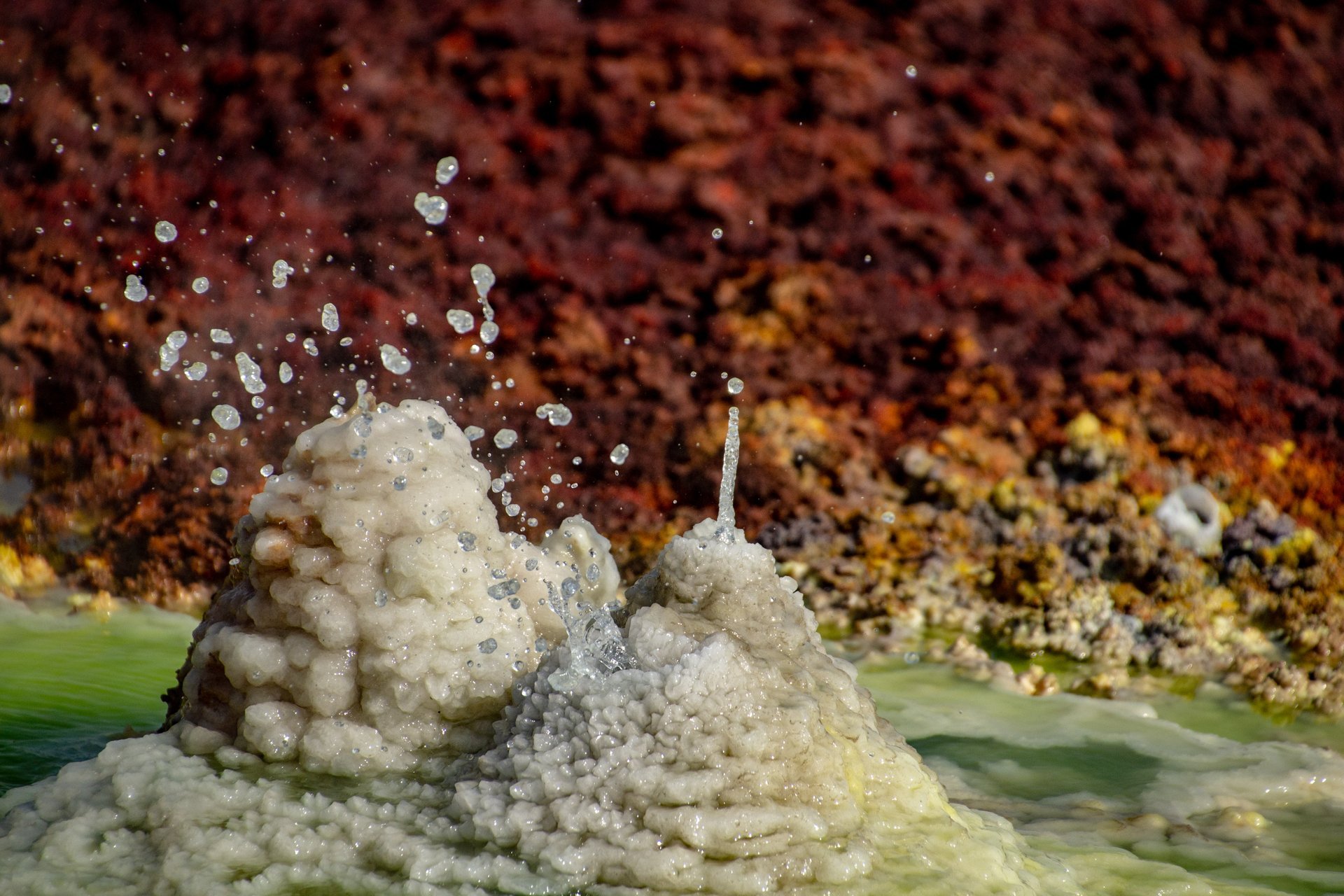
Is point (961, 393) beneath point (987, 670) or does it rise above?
above

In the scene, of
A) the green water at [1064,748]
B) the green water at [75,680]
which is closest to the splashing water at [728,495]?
the green water at [1064,748]

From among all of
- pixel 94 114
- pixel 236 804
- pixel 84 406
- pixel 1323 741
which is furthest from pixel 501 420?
pixel 1323 741

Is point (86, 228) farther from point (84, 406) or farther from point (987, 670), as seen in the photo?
point (987, 670)

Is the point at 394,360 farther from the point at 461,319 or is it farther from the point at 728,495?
the point at 728,495

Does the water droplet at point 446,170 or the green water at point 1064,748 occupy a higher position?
the water droplet at point 446,170

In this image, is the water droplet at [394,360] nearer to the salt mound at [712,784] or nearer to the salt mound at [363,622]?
the salt mound at [363,622]

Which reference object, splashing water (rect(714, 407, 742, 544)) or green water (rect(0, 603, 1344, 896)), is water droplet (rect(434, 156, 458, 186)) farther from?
splashing water (rect(714, 407, 742, 544))

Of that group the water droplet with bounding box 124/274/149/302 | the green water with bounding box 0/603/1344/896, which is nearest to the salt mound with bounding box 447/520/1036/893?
the green water with bounding box 0/603/1344/896
